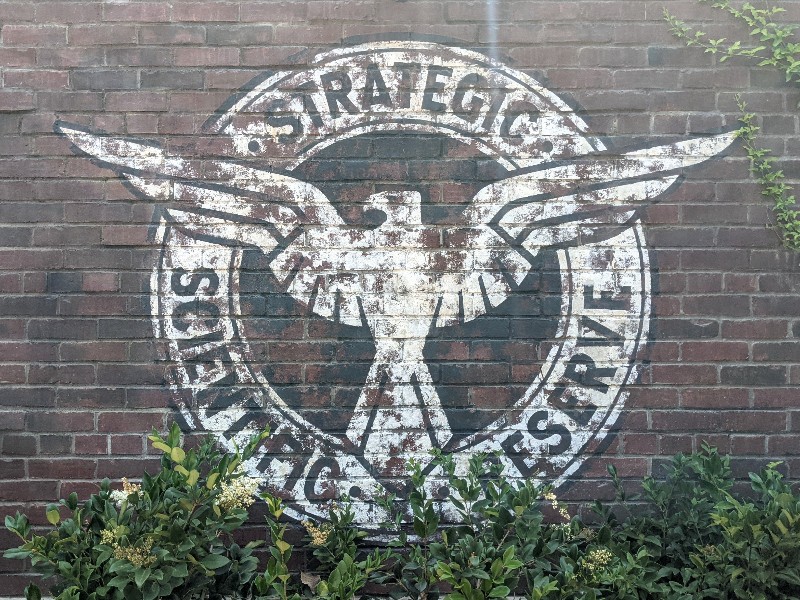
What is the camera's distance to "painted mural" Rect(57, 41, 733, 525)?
3.08 meters

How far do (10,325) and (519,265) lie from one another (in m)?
2.14

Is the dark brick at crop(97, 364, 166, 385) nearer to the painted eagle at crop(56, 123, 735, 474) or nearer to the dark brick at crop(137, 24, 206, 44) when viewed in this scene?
the painted eagle at crop(56, 123, 735, 474)

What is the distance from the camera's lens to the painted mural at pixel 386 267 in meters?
3.08

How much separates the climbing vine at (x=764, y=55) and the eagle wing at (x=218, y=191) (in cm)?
173

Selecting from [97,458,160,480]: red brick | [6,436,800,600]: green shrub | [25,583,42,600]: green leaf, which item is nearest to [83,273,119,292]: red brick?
[97,458,160,480]: red brick

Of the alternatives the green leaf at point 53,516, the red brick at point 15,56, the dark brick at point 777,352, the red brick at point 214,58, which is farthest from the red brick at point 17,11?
the dark brick at point 777,352

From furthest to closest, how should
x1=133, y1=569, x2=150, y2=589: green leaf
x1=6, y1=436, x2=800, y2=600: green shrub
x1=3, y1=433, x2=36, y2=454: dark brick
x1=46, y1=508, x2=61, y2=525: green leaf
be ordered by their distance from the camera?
x1=3, y1=433, x2=36, y2=454: dark brick → x1=46, y1=508, x2=61, y2=525: green leaf → x1=6, y1=436, x2=800, y2=600: green shrub → x1=133, y1=569, x2=150, y2=589: green leaf

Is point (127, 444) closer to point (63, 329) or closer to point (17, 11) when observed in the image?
point (63, 329)

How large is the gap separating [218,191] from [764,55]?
2.37 metres

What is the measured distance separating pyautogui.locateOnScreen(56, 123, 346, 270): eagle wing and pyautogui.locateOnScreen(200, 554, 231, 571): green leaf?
123 centimetres

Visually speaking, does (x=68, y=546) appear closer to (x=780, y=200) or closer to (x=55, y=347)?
(x=55, y=347)

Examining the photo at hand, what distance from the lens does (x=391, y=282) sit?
10.1 feet

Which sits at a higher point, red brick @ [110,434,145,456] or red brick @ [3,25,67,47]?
red brick @ [3,25,67,47]

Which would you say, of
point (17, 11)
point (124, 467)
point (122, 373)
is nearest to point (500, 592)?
point (124, 467)
